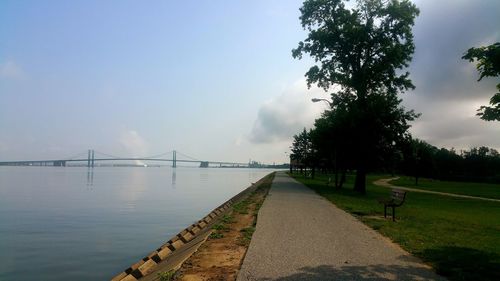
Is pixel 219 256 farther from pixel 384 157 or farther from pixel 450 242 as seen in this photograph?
pixel 384 157

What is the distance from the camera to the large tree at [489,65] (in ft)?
27.5

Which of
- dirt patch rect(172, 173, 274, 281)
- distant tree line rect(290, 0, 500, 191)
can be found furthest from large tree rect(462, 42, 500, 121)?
distant tree line rect(290, 0, 500, 191)

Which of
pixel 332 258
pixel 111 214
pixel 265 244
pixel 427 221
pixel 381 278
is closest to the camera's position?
pixel 381 278

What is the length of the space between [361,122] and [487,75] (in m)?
24.6

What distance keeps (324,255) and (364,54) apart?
28.3m

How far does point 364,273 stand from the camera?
23.8 feet

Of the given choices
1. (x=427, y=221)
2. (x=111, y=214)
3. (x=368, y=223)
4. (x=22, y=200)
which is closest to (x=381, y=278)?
(x=368, y=223)

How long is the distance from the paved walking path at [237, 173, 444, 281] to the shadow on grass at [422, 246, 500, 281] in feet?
1.14

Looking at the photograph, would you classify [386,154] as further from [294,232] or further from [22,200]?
[22,200]

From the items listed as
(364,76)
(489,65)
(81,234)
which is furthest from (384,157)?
(489,65)

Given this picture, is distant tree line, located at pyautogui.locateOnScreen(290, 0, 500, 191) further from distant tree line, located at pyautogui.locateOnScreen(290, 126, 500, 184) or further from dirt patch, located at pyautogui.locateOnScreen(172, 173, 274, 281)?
dirt patch, located at pyautogui.locateOnScreen(172, 173, 274, 281)

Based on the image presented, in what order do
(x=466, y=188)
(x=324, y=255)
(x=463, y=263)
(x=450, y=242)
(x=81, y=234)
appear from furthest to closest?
1. (x=466, y=188)
2. (x=81, y=234)
3. (x=450, y=242)
4. (x=324, y=255)
5. (x=463, y=263)

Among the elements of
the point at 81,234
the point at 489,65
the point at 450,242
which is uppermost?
the point at 489,65

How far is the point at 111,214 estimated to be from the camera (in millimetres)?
25953
